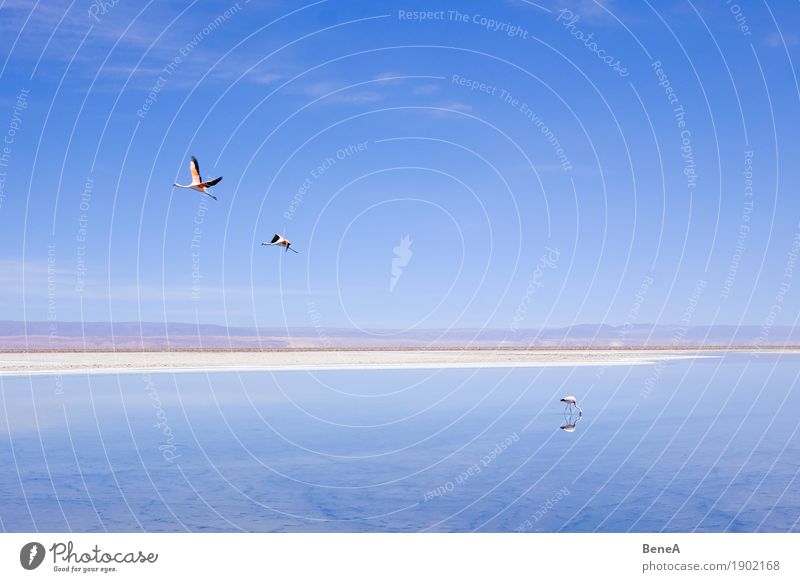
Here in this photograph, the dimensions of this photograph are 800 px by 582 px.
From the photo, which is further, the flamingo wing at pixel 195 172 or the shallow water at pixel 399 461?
the flamingo wing at pixel 195 172

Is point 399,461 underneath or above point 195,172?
underneath

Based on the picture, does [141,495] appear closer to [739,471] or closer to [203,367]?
[739,471]

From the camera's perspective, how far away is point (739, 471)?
22812 millimetres

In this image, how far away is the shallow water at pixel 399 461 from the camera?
60.0 feet

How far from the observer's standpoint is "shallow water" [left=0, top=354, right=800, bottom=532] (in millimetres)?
18297

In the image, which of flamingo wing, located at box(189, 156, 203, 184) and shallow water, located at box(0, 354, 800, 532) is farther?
flamingo wing, located at box(189, 156, 203, 184)

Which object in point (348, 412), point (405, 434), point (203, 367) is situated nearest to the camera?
point (405, 434)

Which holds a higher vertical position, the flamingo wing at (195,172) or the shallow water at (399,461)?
the flamingo wing at (195,172)

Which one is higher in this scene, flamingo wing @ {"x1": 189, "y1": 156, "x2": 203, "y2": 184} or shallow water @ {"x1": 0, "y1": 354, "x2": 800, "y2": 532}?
flamingo wing @ {"x1": 189, "y1": 156, "x2": 203, "y2": 184}

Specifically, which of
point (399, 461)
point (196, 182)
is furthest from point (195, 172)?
point (399, 461)

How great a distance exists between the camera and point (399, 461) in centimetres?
2453

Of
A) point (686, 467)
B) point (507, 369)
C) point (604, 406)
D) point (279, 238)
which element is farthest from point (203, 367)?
point (686, 467)

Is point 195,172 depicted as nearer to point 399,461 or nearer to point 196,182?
point 196,182

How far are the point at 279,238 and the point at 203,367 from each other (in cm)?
4551
